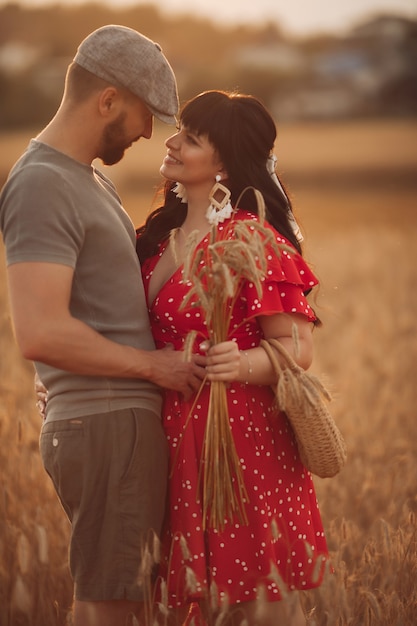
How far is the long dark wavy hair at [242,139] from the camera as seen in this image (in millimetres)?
3797

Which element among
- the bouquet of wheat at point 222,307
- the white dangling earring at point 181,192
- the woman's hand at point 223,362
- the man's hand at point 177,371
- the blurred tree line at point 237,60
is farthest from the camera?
the blurred tree line at point 237,60

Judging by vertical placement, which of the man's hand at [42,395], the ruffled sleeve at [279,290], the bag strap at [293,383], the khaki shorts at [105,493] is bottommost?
the khaki shorts at [105,493]

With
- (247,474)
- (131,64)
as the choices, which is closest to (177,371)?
(247,474)

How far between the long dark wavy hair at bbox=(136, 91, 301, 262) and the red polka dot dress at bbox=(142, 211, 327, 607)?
0.15 m

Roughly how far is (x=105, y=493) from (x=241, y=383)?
64 centimetres

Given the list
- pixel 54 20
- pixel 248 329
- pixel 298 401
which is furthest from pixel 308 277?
pixel 54 20

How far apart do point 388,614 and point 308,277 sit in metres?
1.28

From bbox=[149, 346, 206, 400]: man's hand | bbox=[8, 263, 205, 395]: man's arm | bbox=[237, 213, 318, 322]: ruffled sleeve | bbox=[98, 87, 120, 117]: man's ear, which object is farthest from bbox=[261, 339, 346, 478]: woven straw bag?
bbox=[98, 87, 120, 117]: man's ear

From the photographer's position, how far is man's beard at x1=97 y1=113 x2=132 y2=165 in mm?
3559

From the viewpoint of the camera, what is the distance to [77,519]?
138 inches

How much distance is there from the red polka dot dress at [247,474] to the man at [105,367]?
4.7 inches

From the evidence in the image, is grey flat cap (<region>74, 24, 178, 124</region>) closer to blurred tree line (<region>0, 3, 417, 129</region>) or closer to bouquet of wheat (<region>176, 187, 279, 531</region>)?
bouquet of wheat (<region>176, 187, 279, 531</region>)

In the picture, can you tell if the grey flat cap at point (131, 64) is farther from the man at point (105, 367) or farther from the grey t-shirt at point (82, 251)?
the grey t-shirt at point (82, 251)

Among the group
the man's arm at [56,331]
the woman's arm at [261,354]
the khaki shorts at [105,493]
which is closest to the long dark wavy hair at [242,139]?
the woman's arm at [261,354]
